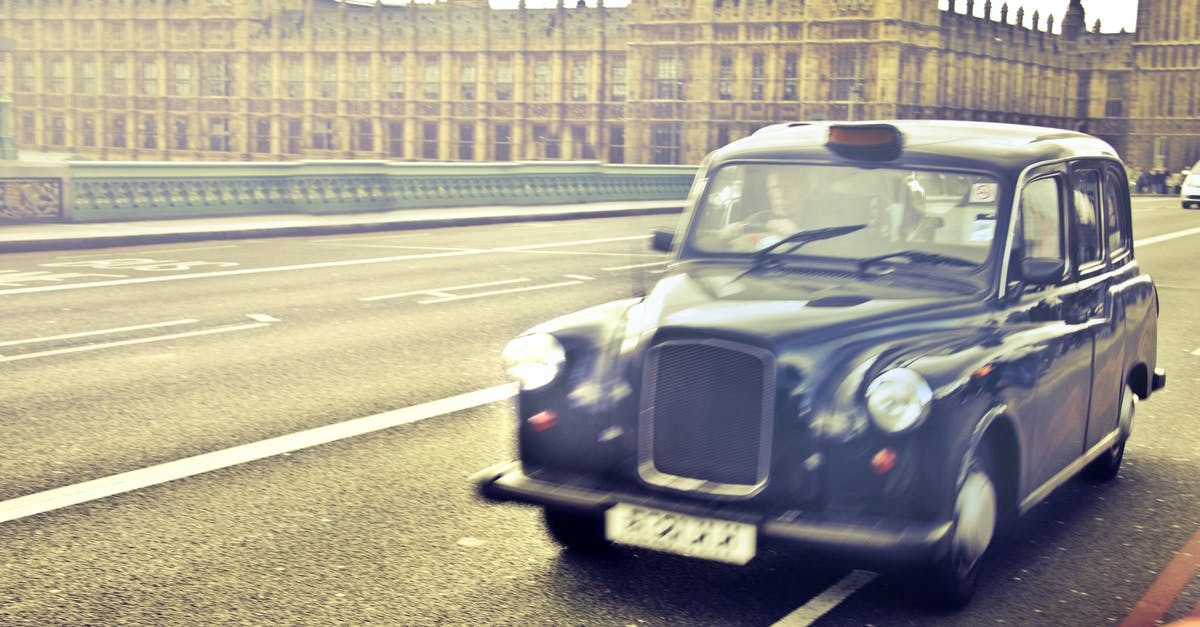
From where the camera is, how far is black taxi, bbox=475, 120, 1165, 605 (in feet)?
14.9

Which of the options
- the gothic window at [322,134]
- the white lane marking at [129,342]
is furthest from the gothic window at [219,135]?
the white lane marking at [129,342]

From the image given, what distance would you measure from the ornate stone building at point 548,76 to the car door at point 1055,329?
5705 cm

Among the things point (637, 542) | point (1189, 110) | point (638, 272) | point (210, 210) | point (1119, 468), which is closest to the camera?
point (637, 542)

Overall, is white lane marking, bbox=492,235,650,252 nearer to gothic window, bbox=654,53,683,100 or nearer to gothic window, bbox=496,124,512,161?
gothic window, bbox=654,53,683,100

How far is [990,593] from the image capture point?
5125mm

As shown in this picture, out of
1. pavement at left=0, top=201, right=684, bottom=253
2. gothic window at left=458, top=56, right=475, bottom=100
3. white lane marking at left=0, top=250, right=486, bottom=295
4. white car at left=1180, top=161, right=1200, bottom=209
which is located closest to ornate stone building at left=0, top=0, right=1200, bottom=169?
gothic window at left=458, top=56, right=475, bottom=100

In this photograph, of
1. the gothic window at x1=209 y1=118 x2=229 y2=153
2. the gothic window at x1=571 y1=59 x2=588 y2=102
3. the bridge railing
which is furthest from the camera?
the gothic window at x1=209 y1=118 x2=229 y2=153

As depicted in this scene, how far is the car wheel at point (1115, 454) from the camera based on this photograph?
22.5ft

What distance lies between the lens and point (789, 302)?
5.06 metres

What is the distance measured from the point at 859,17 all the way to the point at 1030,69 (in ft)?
68.1

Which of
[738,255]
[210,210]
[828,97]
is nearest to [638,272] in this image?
[210,210]

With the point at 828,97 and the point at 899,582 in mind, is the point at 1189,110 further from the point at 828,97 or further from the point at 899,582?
the point at 899,582

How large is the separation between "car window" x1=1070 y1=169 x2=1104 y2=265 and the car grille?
219 centimetres

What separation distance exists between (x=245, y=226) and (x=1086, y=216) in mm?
19259
